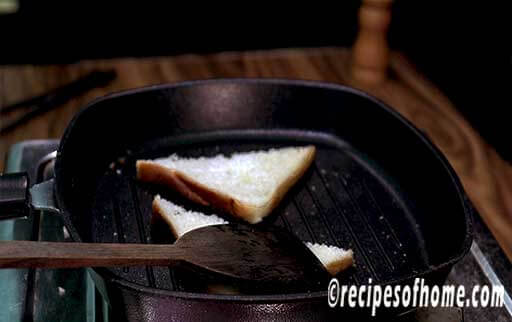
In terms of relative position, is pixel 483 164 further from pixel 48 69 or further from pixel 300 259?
pixel 48 69

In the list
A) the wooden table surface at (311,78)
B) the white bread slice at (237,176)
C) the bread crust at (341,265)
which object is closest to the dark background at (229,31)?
the wooden table surface at (311,78)

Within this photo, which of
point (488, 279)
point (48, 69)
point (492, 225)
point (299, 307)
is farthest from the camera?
point (48, 69)

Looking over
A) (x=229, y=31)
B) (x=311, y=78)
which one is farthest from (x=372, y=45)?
(x=229, y=31)

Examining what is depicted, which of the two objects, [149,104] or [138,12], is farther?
[138,12]

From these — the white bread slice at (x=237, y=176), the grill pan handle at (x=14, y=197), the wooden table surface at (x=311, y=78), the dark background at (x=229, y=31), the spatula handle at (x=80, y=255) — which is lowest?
the spatula handle at (x=80, y=255)

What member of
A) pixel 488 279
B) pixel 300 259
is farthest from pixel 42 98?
pixel 488 279

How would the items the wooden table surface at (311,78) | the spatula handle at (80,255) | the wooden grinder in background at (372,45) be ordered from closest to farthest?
the spatula handle at (80,255) < the wooden table surface at (311,78) < the wooden grinder in background at (372,45)

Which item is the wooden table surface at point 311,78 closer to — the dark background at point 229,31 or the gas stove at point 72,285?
the dark background at point 229,31

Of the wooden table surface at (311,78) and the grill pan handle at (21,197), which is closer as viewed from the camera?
the grill pan handle at (21,197)
